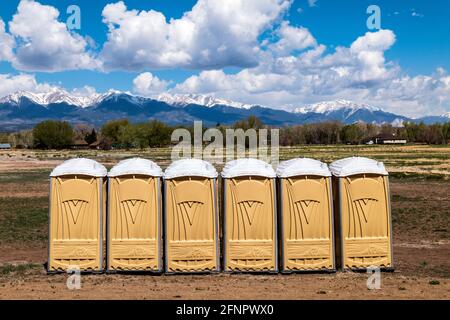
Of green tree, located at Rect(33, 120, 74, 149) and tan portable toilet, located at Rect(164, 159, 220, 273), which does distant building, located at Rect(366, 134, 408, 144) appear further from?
tan portable toilet, located at Rect(164, 159, 220, 273)

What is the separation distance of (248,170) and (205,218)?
141 centimetres

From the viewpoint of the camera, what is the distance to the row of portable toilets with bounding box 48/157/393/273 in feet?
38.2

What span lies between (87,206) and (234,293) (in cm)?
388

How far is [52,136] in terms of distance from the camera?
6225 inches

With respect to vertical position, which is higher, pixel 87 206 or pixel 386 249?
pixel 87 206

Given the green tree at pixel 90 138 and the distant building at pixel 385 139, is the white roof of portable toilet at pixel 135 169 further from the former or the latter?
the distant building at pixel 385 139

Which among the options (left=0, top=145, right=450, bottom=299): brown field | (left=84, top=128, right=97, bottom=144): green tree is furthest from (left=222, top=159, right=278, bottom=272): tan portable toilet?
(left=84, top=128, right=97, bottom=144): green tree

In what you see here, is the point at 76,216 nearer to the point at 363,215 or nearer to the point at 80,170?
the point at 80,170

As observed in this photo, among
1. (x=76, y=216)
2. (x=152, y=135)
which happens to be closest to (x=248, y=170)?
(x=76, y=216)
